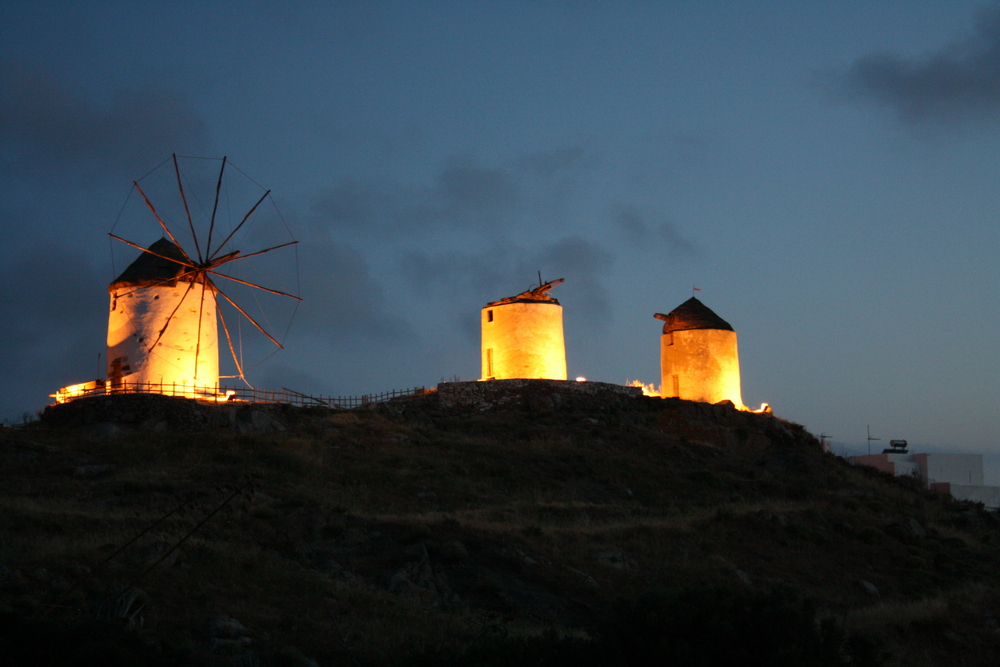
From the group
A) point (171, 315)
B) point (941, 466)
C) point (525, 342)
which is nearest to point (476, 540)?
point (171, 315)

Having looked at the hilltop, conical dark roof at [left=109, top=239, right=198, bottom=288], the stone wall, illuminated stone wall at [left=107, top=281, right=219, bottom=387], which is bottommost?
the hilltop

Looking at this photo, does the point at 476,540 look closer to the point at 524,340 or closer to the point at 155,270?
the point at 524,340

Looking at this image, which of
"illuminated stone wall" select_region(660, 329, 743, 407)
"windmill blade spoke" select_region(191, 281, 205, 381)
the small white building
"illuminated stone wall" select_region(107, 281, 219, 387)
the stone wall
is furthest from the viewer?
the small white building

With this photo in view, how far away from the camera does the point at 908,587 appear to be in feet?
64.0

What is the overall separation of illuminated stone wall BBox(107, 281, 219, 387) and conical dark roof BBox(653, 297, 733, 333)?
18.5m

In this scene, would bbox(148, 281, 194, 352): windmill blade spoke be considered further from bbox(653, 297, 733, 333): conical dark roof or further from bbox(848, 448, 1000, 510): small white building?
bbox(848, 448, 1000, 510): small white building

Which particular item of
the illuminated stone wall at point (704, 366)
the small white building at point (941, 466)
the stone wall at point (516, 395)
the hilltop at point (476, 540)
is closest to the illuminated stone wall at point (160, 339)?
the hilltop at point (476, 540)

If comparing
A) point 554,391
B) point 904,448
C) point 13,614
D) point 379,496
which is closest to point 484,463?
point 379,496

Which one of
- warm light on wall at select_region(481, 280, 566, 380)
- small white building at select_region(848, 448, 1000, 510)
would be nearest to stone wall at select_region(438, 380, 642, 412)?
warm light on wall at select_region(481, 280, 566, 380)

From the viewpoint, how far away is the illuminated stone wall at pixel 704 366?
1421 inches

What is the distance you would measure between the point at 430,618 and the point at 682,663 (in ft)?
14.4

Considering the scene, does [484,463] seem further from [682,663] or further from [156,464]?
[682,663]

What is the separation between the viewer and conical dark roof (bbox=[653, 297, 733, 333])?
121 feet

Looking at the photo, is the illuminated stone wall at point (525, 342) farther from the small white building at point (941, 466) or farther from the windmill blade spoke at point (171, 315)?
the small white building at point (941, 466)
